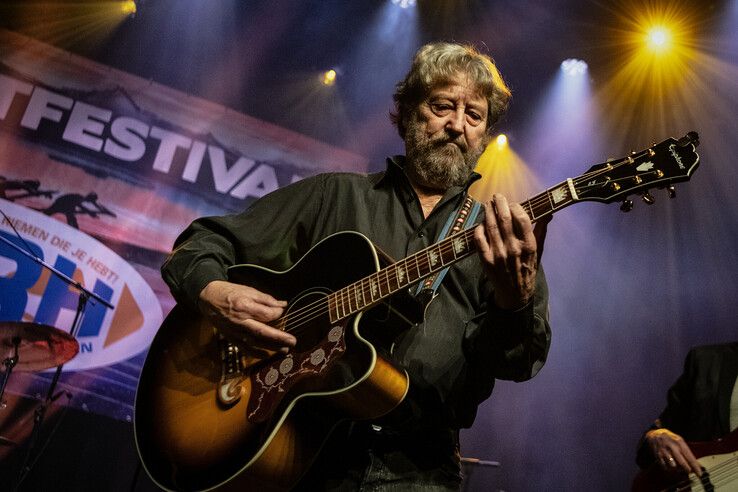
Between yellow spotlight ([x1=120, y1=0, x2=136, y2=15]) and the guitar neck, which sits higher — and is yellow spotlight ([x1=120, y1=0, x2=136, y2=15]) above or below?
above

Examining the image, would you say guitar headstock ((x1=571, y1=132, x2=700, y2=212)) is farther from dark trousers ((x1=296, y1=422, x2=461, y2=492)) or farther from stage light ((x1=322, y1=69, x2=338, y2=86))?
stage light ((x1=322, y1=69, x2=338, y2=86))

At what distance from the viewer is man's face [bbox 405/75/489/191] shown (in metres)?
2.96

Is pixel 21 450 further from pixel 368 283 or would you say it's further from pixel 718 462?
pixel 718 462

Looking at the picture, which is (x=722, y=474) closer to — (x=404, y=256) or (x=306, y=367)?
(x=404, y=256)

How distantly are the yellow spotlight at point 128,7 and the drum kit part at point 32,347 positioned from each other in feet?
A: 15.5

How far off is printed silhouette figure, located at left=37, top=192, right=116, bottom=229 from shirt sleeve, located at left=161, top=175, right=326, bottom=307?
4.84 metres

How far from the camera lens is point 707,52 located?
8672 mm

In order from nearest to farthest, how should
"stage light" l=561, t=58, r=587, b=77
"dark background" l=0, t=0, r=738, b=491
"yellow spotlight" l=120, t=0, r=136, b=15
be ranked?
"yellow spotlight" l=120, t=0, r=136, b=15 < "dark background" l=0, t=0, r=738, b=491 < "stage light" l=561, t=58, r=587, b=77

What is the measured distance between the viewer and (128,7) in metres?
8.29

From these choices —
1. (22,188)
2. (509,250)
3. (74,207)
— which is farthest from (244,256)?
(22,188)

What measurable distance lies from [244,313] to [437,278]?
0.79 meters

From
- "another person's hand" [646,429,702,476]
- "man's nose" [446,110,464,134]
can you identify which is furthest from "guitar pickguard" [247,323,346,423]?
"another person's hand" [646,429,702,476]

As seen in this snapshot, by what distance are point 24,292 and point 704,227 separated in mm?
8701

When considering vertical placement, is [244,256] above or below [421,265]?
above
